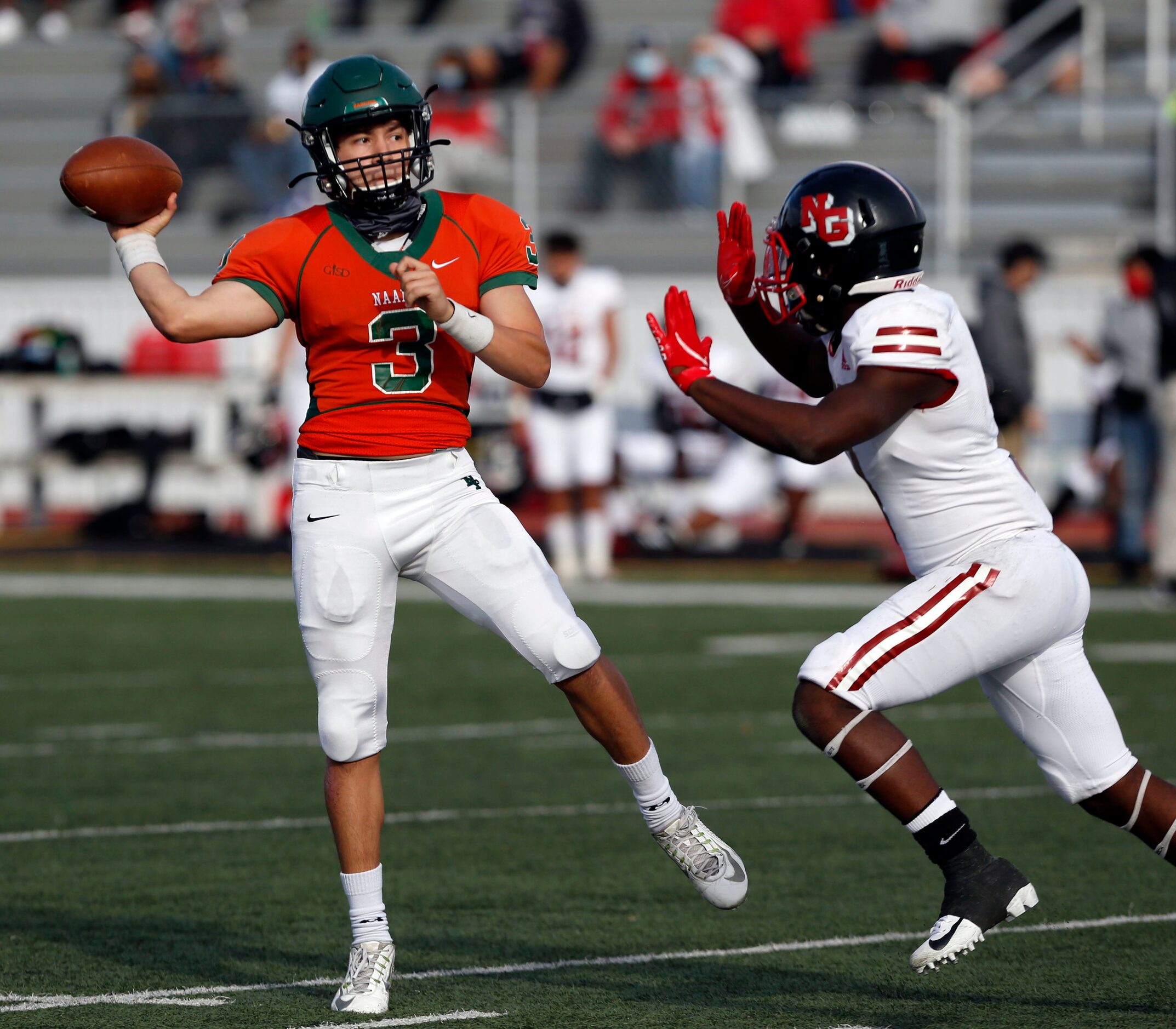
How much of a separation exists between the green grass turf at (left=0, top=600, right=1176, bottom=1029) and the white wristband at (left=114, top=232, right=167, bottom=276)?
160 centimetres

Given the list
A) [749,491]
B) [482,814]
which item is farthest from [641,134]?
[482,814]

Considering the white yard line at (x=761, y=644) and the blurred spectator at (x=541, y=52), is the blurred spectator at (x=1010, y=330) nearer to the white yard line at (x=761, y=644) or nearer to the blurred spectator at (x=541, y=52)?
the white yard line at (x=761, y=644)

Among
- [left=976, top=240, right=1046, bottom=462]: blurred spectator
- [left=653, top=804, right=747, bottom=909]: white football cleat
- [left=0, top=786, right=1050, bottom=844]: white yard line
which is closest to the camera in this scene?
[left=653, top=804, right=747, bottom=909]: white football cleat

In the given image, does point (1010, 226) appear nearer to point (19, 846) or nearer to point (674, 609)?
point (674, 609)

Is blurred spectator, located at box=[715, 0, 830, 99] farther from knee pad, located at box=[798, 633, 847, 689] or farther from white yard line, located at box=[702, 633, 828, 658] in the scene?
knee pad, located at box=[798, 633, 847, 689]

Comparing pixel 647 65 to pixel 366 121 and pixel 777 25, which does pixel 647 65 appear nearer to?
pixel 777 25

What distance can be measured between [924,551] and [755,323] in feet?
2.40

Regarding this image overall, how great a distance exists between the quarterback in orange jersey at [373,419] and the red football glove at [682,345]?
0.36 metres

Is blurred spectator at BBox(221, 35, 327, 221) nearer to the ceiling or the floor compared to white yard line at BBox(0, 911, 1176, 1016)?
nearer to the ceiling

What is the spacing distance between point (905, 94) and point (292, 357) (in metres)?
6.25

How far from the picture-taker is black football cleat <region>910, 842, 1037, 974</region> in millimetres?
4203

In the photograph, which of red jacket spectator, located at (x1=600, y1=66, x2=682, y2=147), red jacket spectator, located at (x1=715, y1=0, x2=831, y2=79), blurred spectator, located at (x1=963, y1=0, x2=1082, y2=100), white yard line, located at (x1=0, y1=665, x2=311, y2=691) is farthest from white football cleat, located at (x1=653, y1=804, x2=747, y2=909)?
red jacket spectator, located at (x1=715, y1=0, x2=831, y2=79)

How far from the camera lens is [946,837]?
4348mm

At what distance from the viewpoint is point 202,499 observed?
18.1m
